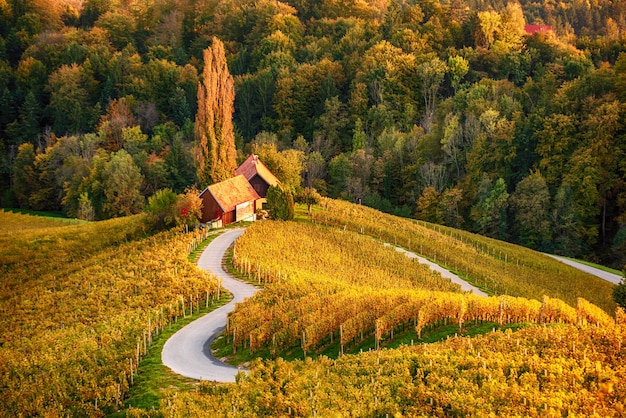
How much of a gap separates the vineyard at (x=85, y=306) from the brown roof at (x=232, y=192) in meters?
6.34

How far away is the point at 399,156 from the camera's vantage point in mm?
85625

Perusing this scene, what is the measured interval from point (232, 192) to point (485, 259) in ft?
70.6

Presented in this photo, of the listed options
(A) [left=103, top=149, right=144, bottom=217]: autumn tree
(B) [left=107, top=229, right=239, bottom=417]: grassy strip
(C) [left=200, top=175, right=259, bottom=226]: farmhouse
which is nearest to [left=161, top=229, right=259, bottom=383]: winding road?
(B) [left=107, top=229, right=239, bottom=417]: grassy strip

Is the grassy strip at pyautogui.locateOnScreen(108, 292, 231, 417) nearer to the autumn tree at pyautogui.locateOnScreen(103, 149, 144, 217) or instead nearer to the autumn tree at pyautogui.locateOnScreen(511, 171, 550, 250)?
the autumn tree at pyautogui.locateOnScreen(511, 171, 550, 250)

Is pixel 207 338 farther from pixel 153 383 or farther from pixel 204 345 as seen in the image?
pixel 153 383

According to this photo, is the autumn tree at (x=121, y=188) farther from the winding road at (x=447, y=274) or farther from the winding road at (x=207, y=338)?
the winding road at (x=447, y=274)

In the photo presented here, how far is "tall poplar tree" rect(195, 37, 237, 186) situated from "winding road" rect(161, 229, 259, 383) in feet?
66.9

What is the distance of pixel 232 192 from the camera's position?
56.0 m

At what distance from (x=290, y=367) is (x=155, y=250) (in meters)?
24.4

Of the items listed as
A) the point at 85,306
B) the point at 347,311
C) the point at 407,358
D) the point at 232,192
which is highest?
the point at 232,192

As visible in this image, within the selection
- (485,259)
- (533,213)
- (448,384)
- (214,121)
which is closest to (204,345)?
→ (448,384)

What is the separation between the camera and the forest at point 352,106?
69.3m

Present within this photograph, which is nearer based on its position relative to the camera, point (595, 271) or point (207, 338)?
point (207, 338)

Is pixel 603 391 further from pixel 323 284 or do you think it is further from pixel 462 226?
pixel 462 226
